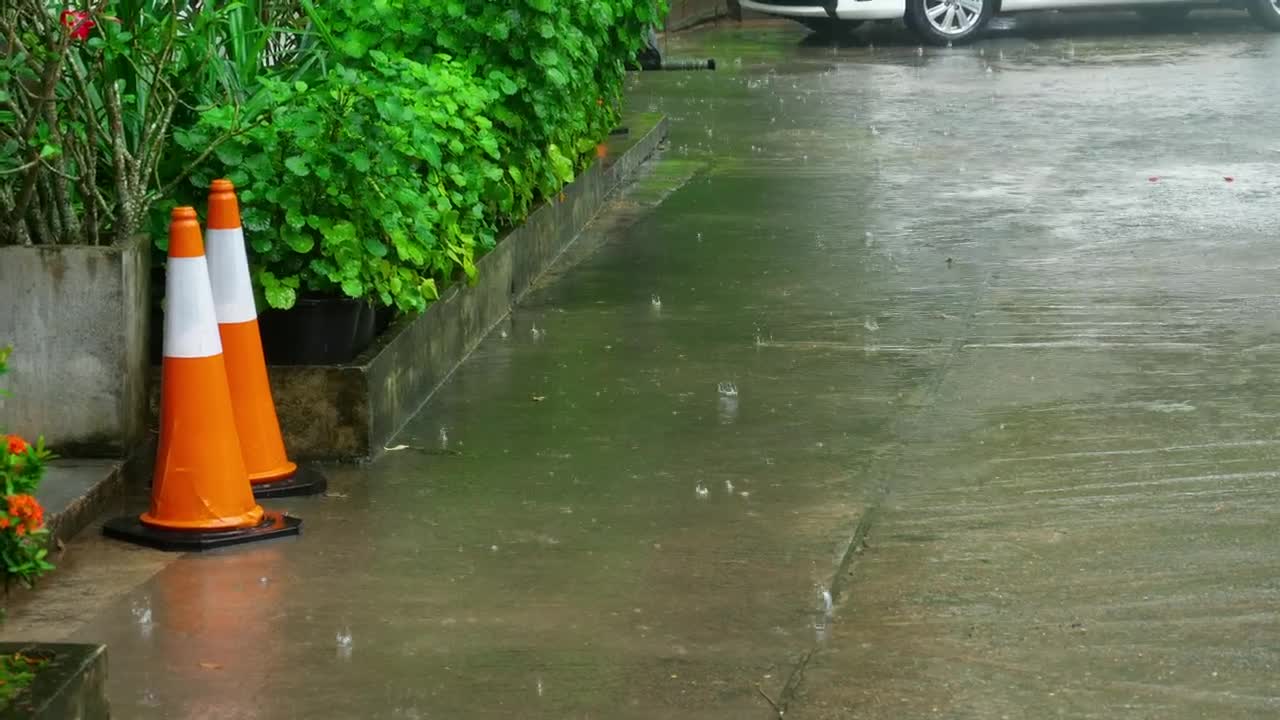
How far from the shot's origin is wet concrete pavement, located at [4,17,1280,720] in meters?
4.70

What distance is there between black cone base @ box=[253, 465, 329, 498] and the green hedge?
562 millimetres

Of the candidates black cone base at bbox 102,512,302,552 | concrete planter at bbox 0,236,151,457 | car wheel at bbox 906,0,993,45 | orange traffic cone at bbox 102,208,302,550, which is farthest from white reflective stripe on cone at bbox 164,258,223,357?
car wheel at bbox 906,0,993,45

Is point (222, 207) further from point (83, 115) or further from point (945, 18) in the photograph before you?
point (945, 18)

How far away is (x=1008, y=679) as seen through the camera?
466 cm

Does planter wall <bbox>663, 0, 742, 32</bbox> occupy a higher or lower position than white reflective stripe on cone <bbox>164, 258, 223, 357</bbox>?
lower

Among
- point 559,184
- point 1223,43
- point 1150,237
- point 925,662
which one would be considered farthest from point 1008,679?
point 1223,43

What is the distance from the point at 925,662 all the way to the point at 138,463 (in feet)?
8.44

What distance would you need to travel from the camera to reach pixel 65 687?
12.9 ft

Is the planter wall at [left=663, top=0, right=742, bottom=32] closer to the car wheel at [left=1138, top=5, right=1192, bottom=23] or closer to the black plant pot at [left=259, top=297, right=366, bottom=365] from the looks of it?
the car wheel at [left=1138, top=5, right=1192, bottom=23]

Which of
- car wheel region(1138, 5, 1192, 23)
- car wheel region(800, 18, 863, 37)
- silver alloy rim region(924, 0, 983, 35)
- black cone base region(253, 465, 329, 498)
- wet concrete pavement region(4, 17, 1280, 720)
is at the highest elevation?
black cone base region(253, 465, 329, 498)

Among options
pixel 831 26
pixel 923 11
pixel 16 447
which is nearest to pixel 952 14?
pixel 923 11

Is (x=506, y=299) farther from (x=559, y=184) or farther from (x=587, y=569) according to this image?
(x=587, y=569)

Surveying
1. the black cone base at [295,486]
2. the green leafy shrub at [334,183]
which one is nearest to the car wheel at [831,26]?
the green leafy shrub at [334,183]

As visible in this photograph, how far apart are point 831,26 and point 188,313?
652 inches
